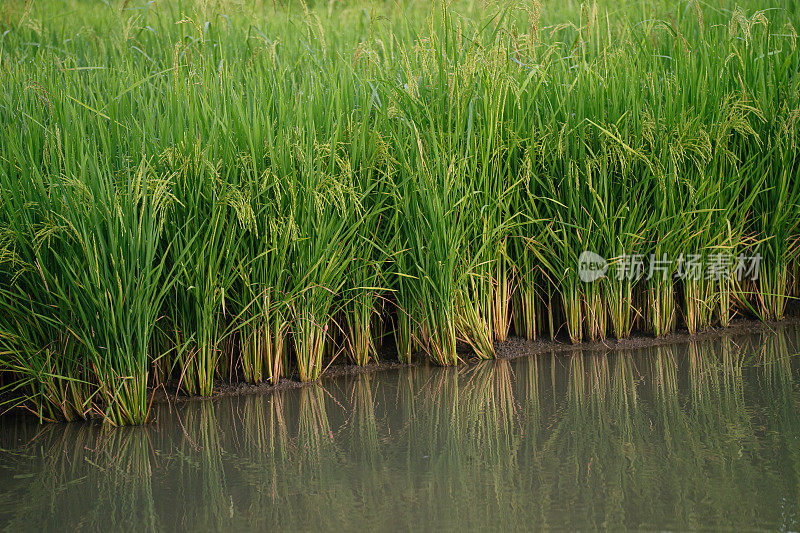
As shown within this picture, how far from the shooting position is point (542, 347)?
3.28 metres

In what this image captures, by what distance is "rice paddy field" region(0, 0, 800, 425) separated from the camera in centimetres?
261

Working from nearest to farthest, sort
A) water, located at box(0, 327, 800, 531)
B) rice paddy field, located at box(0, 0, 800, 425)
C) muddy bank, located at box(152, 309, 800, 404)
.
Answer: water, located at box(0, 327, 800, 531) → rice paddy field, located at box(0, 0, 800, 425) → muddy bank, located at box(152, 309, 800, 404)

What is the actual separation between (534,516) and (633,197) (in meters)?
1.53

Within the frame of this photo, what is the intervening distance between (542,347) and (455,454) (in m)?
1.01

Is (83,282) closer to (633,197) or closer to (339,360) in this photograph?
(339,360)

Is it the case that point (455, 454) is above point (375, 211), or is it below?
below

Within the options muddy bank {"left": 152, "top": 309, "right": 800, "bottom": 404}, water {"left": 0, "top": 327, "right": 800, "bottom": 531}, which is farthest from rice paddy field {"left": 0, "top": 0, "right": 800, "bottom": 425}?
water {"left": 0, "top": 327, "right": 800, "bottom": 531}

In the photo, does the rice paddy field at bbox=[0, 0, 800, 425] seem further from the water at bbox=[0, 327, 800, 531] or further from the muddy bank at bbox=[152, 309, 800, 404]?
the water at bbox=[0, 327, 800, 531]

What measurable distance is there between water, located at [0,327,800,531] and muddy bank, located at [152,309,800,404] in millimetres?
70

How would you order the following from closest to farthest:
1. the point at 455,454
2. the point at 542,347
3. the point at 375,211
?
1. the point at 455,454
2. the point at 375,211
3. the point at 542,347

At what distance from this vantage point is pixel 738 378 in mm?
2910

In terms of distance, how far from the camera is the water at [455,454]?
6.77 ft

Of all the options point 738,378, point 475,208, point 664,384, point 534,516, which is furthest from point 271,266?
point 738,378

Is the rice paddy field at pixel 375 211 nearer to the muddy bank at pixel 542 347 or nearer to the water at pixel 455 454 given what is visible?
the muddy bank at pixel 542 347
